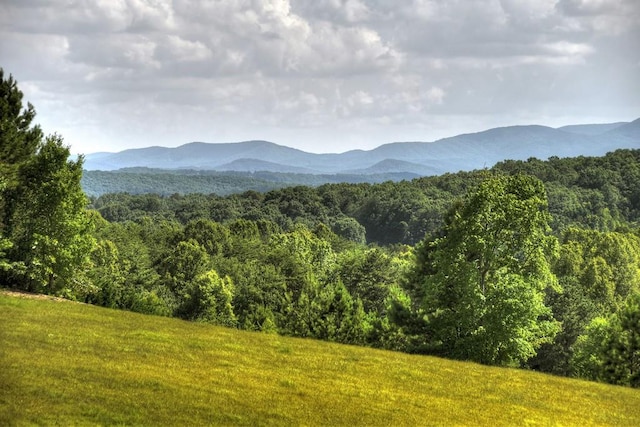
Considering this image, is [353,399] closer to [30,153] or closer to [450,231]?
[450,231]

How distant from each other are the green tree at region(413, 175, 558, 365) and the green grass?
510 cm

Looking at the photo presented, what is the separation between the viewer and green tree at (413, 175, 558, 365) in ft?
128

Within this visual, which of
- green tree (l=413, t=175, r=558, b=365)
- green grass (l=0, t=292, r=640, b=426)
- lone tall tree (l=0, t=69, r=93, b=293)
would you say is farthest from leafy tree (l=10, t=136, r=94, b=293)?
green tree (l=413, t=175, r=558, b=365)

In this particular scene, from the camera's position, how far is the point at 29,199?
48250 mm

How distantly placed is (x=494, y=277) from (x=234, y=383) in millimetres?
23327

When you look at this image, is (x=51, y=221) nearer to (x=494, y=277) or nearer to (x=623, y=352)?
(x=494, y=277)

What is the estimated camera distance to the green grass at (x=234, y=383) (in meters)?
18.8

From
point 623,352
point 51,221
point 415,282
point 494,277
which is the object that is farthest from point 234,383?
point 415,282

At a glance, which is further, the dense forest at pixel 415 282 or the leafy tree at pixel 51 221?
the leafy tree at pixel 51 221

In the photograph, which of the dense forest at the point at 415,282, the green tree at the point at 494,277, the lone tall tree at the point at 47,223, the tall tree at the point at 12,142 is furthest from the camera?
the lone tall tree at the point at 47,223

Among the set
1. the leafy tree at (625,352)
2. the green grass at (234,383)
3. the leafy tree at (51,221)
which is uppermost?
the leafy tree at (51,221)

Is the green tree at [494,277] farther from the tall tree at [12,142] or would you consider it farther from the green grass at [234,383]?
the tall tree at [12,142]

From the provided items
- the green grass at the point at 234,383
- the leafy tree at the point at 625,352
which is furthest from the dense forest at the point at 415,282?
the green grass at the point at 234,383

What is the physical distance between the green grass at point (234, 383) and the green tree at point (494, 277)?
16.7ft
